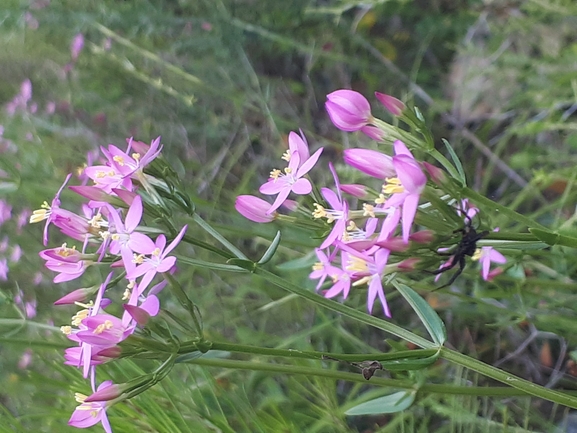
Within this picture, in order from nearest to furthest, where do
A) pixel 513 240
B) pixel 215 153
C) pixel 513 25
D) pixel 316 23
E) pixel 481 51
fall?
pixel 513 240 < pixel 513 25 < pixel 481 51 < pixel 316 23 < pixel 215 153

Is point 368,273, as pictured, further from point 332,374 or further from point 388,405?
point 388,405

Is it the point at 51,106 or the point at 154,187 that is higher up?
the point at 154,187

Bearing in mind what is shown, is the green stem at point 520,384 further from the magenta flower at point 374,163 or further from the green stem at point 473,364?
the magenta flower at point 374,163

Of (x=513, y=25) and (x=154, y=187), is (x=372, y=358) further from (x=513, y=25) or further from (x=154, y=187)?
(x=513, y=25)

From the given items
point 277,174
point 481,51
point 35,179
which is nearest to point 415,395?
point 277,174

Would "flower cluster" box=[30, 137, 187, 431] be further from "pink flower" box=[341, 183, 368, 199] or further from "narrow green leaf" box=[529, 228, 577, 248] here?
"narrow green leaf" box=[529, 228, 577, 248]

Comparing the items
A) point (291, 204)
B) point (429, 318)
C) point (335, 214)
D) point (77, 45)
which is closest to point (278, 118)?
point (77, 45)
